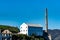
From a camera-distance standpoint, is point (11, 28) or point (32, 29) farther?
point (11, 28)

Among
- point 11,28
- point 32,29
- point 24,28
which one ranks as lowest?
point 32,29

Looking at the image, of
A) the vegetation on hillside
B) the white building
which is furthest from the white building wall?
the vegetation on hillside

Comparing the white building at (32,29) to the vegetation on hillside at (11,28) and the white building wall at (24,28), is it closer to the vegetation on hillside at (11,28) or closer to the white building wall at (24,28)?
the white building wall at (24,28)

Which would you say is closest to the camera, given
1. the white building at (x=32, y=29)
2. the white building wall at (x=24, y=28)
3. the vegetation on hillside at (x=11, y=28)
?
the white building at (x=32, y=29)

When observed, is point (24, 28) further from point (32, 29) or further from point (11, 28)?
point (11, 28)

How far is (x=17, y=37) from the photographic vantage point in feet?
220

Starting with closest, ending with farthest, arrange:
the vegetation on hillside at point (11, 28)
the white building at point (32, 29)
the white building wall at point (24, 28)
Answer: the white building at point (32, 29)
the white building wall at point (24, 28)
the vegetation on hillside at point (11, 28)

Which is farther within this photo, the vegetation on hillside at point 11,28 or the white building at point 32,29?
the vegetation on hillside at point 11,28

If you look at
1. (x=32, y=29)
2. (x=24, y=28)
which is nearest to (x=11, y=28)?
(x=24, y=28)

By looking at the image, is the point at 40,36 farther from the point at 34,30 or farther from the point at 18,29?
the point at 18,29

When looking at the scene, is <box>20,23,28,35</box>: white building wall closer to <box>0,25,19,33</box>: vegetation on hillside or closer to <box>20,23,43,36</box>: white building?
<box>20,23,43,36</box>: white building

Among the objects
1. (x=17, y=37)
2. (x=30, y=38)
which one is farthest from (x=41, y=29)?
(x=17, y=37)

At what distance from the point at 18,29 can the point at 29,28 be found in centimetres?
992

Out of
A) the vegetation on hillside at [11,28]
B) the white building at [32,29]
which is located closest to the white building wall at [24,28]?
the white building at [32,29]
